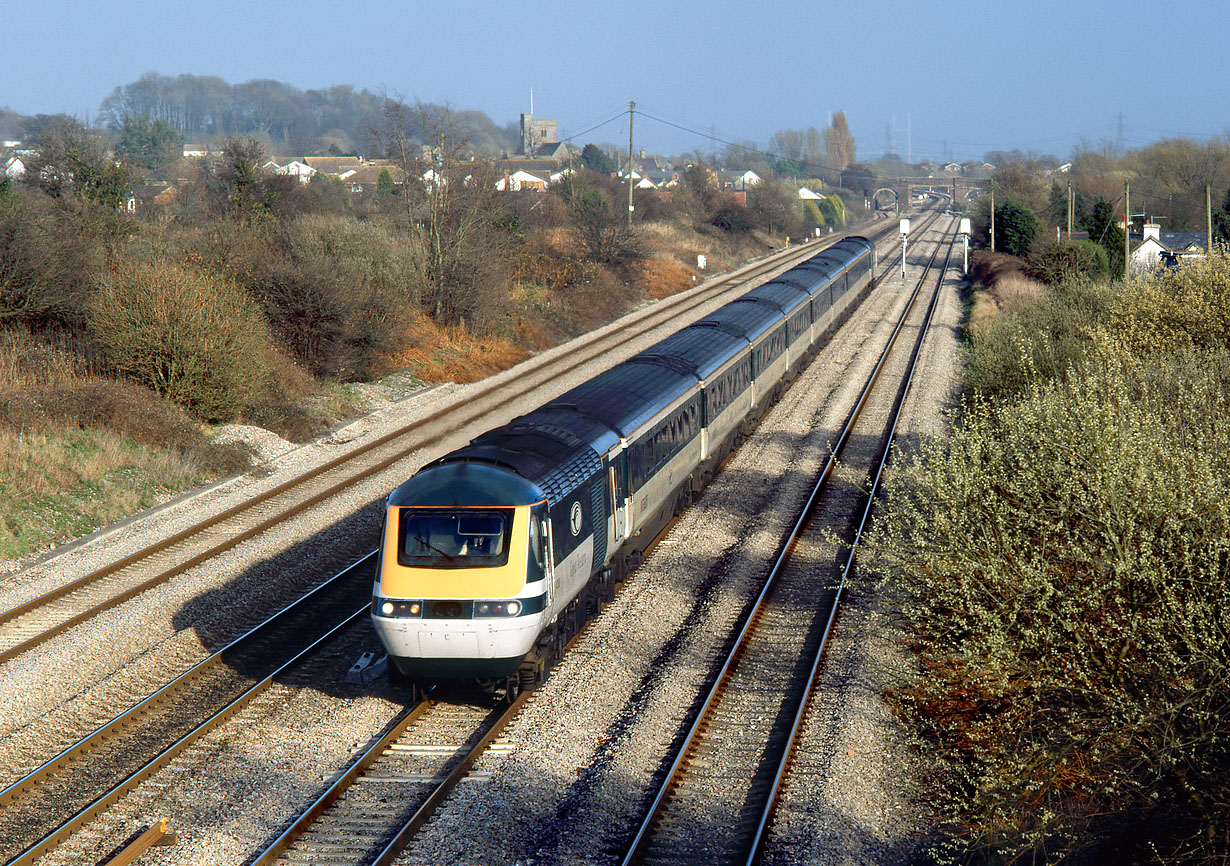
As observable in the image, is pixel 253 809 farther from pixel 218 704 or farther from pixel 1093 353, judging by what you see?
pixel 1093 353

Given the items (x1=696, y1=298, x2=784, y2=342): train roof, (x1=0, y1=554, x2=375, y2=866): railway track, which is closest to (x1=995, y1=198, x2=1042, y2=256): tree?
(x1=696, y1=298, x2=784, y2=342): train roof

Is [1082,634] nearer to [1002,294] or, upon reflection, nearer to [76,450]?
[76,450]

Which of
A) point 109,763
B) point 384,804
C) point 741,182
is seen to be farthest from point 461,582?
point 741,182

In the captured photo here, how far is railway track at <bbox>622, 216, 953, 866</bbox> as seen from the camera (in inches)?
→ 372

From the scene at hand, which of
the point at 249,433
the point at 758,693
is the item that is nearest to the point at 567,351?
the point at 249,433

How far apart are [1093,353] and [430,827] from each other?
39.8ft

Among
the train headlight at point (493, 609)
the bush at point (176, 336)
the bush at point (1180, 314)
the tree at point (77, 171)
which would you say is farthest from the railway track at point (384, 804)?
the tree at point (77, 171)

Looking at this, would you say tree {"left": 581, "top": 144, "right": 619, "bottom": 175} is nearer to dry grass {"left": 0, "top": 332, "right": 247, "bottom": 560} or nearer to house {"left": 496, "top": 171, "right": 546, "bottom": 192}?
house {"left": 496, "top": 171, "right": 546, "bottom": 192}

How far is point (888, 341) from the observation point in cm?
3778

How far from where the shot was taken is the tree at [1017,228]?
58.1 m

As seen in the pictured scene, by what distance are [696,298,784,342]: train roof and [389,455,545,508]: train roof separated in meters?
13.2

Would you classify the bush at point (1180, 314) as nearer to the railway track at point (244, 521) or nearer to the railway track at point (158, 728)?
the railway track at point (158, 728)

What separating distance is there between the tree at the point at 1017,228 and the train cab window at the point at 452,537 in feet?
168

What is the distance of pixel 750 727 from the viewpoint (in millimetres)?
11555
